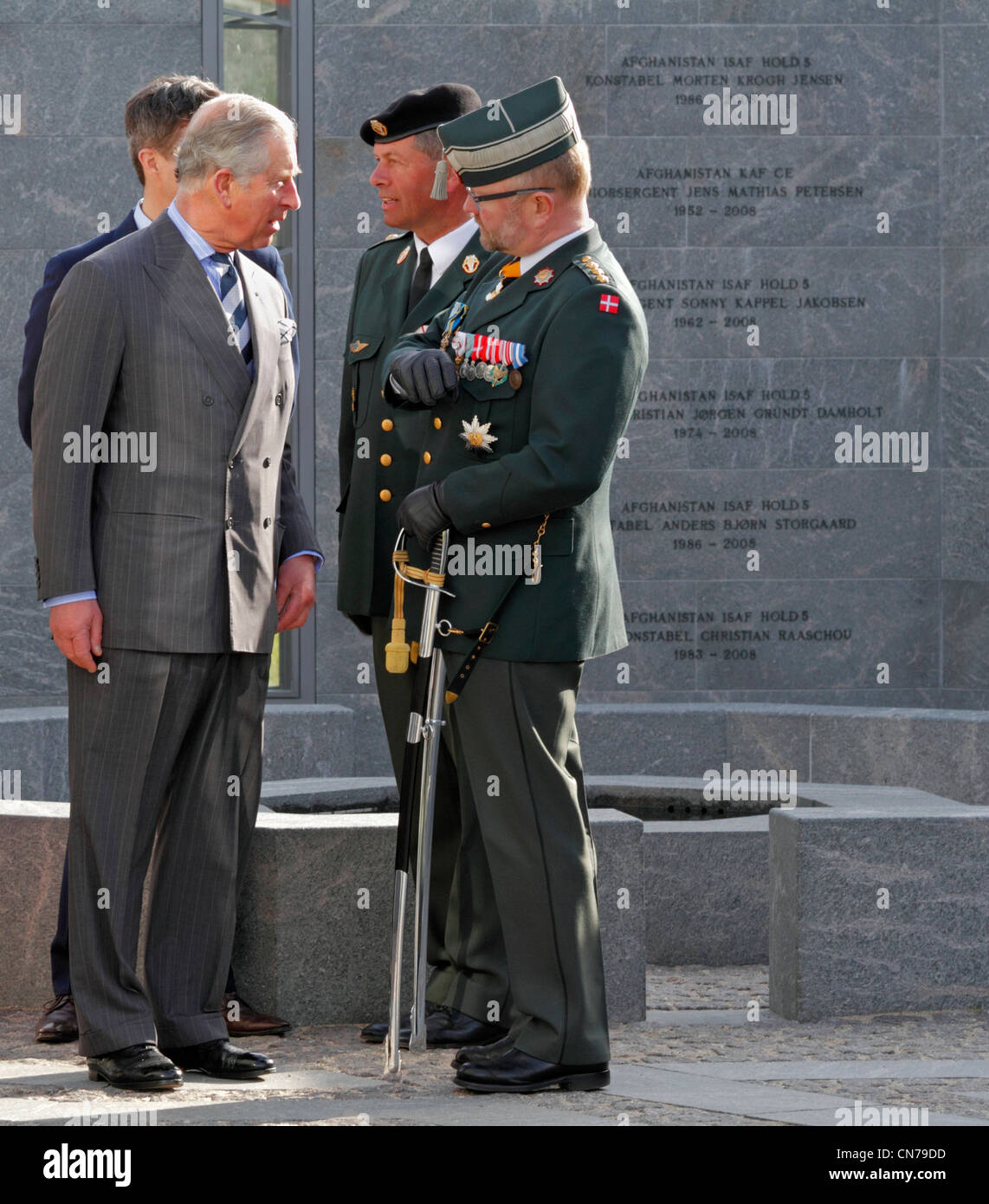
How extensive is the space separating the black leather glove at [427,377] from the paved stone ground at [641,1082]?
1382mm

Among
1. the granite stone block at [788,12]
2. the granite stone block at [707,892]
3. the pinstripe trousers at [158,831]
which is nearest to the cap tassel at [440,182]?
the pinstripe trousers at [158,831]

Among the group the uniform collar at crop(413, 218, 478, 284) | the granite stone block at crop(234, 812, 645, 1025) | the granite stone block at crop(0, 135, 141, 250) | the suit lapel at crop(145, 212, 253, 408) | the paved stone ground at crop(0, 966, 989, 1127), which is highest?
the granite stone block at crop(0, 135, 141, 250)

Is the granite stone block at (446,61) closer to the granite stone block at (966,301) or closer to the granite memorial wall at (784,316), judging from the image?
the granite memorial wall at (784,316)

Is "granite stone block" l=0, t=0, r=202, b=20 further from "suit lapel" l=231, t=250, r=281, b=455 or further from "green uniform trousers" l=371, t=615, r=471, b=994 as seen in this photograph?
"green uniform trousers" l=371, t=615, r=471, b=994

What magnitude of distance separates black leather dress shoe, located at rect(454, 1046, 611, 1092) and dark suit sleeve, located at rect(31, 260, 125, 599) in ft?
4.08

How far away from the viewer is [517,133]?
3930 mm

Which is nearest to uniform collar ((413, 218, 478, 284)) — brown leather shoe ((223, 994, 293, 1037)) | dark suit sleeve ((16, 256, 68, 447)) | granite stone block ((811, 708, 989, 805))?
dark suit sleeve ((16, 256, 68, 447))

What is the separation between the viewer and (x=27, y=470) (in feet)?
29.2

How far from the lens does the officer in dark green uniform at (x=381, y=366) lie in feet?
15.2

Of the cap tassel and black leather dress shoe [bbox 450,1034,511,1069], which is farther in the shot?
the cap tassel

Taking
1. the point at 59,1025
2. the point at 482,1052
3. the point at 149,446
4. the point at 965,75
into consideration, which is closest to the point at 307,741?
the point at 59,1025

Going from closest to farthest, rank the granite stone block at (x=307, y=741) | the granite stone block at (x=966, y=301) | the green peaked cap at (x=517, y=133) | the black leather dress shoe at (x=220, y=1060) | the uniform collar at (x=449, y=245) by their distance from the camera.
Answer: the green peaked cap at (x=517, y=133)
the black leather dress shoe at (x=220, y=1060)
the uniform collar at (x=449, y=245)
the granite stone block at (x=307, y=741)
the granite stone block at (x=966, y=301)

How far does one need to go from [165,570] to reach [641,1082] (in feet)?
4.67

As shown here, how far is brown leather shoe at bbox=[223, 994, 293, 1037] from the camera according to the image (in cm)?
458
